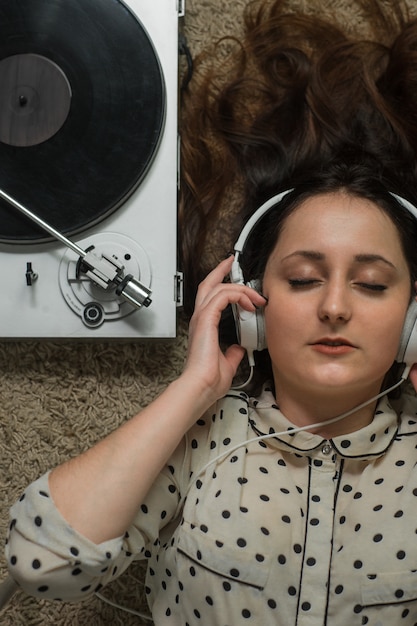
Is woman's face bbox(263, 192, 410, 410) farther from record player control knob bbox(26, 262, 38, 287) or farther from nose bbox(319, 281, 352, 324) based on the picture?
record player control knob bbox(26, 262, 38, 287)

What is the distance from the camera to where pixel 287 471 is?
3.16 feet

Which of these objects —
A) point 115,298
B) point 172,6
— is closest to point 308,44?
point 172,6

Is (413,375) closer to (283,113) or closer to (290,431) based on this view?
(290,431)

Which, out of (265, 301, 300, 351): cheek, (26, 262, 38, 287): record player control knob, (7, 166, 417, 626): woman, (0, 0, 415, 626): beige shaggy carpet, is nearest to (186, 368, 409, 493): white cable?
(7, 166, 417, 626): woman

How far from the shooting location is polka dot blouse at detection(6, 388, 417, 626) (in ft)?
2.95

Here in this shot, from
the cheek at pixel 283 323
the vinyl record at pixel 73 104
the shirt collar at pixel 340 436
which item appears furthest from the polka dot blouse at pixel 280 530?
the vinyl record at pixel 73 104

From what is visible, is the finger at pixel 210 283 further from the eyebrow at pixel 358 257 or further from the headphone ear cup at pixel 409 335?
the headphone ear cup at pixel 409 335

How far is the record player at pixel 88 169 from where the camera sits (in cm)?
104

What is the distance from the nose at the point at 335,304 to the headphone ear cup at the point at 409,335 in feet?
0.30

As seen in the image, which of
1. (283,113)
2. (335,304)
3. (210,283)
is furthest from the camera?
(283,113)

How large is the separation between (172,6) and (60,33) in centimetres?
17

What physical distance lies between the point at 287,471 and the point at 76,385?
1.28ft

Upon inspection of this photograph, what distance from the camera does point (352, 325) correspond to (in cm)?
89

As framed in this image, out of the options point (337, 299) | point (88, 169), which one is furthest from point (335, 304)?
point (88, 169)
